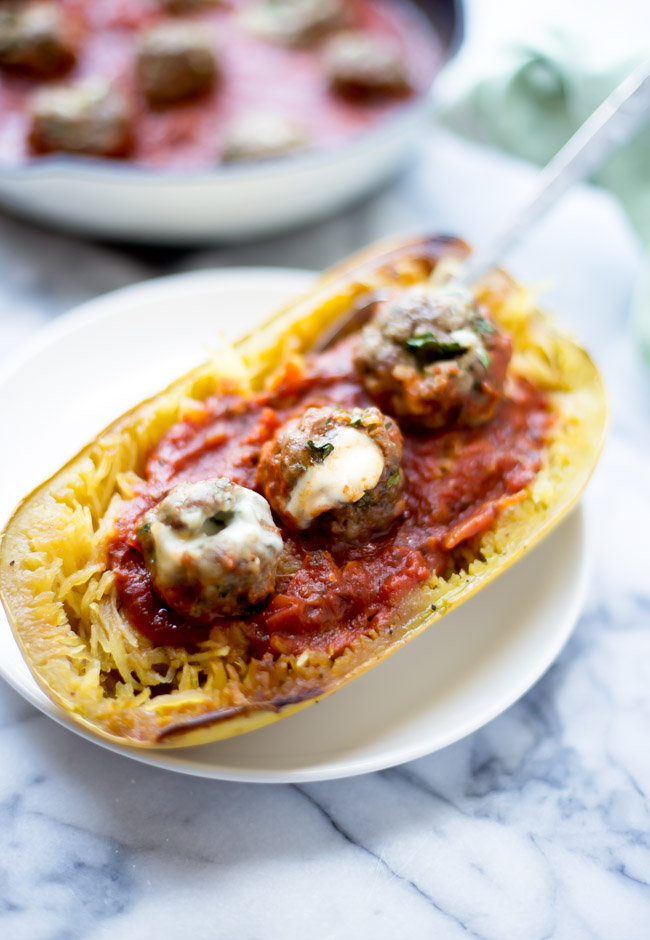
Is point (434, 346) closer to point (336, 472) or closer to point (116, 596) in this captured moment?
point (336, 472)

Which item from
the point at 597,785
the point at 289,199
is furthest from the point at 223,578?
the point at 289,199

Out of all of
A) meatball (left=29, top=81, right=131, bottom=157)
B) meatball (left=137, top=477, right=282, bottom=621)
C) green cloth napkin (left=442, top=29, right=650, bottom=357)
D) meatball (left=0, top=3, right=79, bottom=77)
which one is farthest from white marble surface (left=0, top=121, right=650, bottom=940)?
meatball (left=0, top=3, right=79, bottom=77)

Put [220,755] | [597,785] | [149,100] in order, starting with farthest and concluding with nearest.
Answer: [149,100] < [597,785] < [220,755]

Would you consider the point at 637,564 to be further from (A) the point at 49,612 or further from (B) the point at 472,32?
(B) the point at 472,32

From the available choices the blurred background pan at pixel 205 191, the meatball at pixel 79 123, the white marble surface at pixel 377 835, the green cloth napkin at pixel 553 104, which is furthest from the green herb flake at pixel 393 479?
the meatball at pixel 79 123

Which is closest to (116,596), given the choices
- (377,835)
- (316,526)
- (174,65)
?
(316,526)
